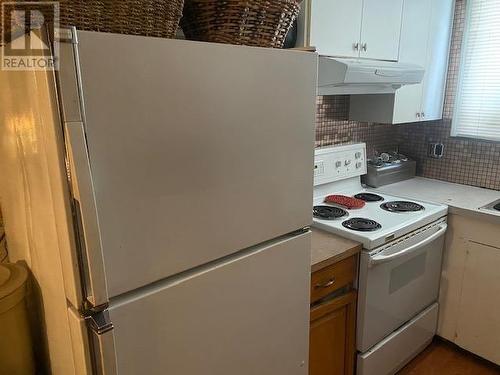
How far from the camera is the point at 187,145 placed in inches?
34.5

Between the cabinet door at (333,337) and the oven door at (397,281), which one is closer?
the cabinet door at (333,337)

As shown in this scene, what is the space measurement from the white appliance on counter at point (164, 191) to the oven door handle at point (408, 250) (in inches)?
24.3

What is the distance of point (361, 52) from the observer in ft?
6.06

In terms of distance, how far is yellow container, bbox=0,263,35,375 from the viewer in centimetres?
102

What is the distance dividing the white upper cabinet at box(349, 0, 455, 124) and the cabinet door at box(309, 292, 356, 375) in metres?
1.14

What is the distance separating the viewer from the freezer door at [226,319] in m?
0.87

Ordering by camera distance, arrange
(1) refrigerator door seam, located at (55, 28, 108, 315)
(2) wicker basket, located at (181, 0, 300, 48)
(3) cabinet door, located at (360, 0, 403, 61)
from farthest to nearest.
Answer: (3) cabinet door, located at (360, 0, 403, 61), (2) wicker basket, located at (181, 0, 300, 48), (1) refrigerator door seam, located at (55, 28, 108, 315)

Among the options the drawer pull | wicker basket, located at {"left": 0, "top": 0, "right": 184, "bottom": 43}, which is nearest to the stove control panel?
the drawer pull

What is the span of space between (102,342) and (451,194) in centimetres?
220

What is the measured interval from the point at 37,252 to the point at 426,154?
2.55 m

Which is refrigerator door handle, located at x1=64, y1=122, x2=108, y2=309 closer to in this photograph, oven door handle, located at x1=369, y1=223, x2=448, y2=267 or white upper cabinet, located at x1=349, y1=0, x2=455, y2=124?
oven door handle, located at x1=369, y1=223, x2=448, y2=267

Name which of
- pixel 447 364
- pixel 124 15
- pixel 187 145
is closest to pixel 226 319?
pixel 187 145

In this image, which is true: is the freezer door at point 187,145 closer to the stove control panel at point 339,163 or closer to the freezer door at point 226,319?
the freezer door at point 226,319

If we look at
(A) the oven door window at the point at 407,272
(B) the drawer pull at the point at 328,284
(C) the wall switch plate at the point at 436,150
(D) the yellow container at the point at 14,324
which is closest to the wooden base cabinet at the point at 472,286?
(A) the oven door window at the point at 407,272
